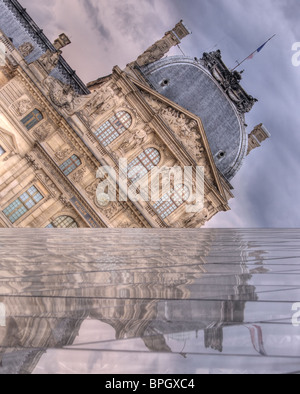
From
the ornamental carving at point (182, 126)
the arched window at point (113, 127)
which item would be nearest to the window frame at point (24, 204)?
the arched window at point (113, 127)

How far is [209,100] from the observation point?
45062mm

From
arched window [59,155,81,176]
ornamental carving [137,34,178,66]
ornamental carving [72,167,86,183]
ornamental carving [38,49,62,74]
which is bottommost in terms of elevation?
ornamental carving [72,167,86,183]

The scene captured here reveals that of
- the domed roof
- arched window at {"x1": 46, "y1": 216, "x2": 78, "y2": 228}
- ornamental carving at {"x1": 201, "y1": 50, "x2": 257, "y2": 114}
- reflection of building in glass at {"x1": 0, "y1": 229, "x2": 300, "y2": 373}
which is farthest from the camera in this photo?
ornamental carving at {"x1": 201, "y1": 50, "x2": 257, "y2": 114}

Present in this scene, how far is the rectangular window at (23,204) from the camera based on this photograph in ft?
108

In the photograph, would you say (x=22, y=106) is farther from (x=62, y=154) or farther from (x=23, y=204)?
(x=23, y=204)

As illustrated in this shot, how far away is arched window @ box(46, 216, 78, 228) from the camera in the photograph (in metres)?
34.0

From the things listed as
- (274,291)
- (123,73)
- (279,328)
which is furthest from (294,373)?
(123,73)

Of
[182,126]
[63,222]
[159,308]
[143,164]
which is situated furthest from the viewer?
[182,126]

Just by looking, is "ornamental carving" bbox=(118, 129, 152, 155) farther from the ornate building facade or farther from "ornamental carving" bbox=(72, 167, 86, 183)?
"ornamental carving" bbox=(72, 167, 86, 183)

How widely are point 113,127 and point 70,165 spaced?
16.6 feet

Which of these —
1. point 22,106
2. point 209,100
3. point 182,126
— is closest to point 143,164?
point 182,126

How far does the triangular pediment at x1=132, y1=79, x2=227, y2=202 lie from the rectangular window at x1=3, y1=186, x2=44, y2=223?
1198cm

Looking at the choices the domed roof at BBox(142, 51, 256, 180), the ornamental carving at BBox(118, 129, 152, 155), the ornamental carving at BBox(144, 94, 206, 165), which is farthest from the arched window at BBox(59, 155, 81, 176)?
the domed roof at BBox(142, 51, 256, 180)

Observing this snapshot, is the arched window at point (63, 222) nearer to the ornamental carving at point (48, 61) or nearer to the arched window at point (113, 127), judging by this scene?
the arched window at point (113, 127)
